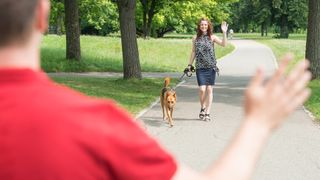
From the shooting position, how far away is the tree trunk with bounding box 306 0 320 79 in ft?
57.1

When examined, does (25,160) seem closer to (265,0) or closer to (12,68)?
(12,68)

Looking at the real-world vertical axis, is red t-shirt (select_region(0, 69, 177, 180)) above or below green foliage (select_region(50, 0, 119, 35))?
above

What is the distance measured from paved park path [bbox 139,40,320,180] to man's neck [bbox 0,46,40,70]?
4.75 meters

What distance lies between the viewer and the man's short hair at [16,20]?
4.66 ft

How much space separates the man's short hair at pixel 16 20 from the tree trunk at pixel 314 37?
16610mm

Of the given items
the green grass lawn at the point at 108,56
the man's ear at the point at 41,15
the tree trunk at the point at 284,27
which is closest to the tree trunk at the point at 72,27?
the green grass lawn at the point at 108,56

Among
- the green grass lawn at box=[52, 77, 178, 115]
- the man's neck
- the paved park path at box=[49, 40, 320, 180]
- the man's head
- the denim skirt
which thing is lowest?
the green grass lawn at box=[52, 77, 178, 115]

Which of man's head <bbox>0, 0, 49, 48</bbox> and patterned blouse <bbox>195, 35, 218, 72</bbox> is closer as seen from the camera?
man's head <bbox>0, 0, 49, 48</bbox>

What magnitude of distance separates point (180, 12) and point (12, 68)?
55.4 m

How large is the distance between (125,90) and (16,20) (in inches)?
553

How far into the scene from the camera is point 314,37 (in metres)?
17.5

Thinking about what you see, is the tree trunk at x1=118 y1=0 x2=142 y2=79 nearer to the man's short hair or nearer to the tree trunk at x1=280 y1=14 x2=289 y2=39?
the man's short hair

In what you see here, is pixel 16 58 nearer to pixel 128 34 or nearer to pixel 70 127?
pixel 70 127

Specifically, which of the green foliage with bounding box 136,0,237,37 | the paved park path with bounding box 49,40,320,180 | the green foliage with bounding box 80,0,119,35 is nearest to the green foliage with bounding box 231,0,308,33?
the green foliage with bounding box 136,0,237,37
